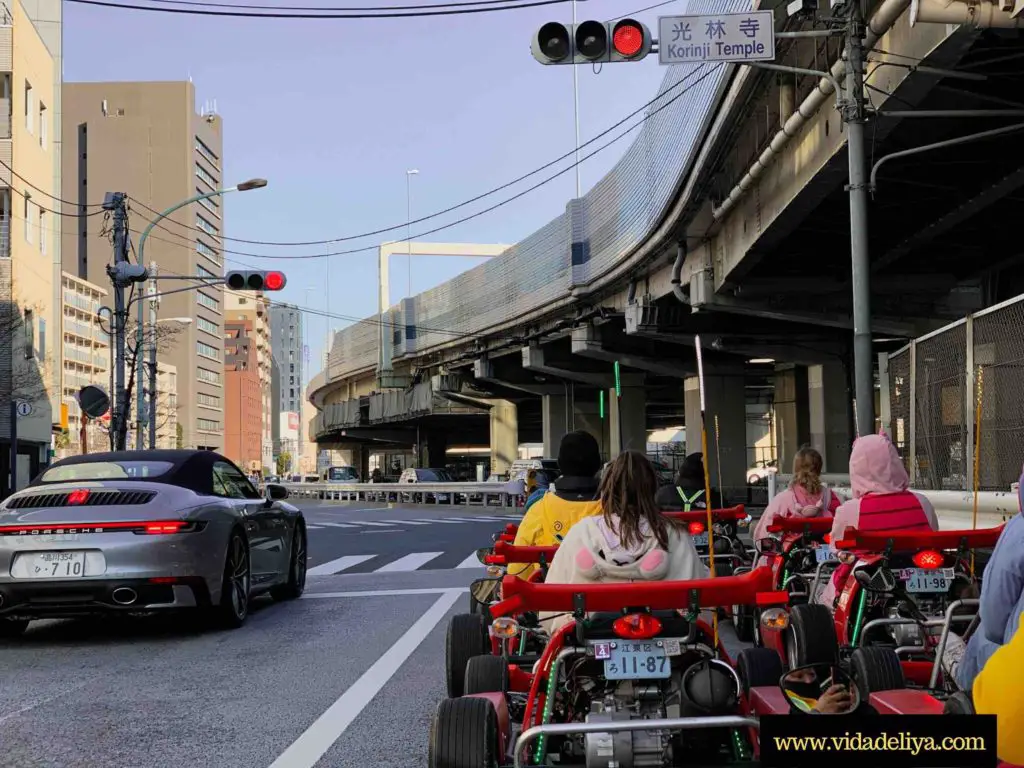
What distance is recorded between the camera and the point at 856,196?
48.4 feet

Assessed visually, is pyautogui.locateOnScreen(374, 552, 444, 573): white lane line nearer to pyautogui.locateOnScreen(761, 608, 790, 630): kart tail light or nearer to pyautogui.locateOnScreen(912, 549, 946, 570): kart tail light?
pyautogui.locateOnScreen(912, 549, 946, 570): kart tail light

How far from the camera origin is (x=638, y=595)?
390 centimetres

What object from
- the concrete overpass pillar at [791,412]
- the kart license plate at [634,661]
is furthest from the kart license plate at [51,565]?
the concrete overpass pillar at [791,412]

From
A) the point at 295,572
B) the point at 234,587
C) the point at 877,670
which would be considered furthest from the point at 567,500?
the point at 295,572

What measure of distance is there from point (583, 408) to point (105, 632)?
56149 millimetres

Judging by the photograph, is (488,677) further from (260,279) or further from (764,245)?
(260,279)

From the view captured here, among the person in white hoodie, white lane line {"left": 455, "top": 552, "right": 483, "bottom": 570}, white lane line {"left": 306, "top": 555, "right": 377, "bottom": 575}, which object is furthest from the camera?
white lane line {"left": 455, "top": 552, "right": 483, "bottom": 570}

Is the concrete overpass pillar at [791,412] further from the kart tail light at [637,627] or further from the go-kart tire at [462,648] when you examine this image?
the kart tail light at [637,627]

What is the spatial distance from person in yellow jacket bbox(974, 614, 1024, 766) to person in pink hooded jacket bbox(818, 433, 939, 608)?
411 cm

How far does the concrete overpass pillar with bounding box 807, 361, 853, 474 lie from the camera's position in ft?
137

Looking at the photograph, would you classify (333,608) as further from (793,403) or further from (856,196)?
(793,403)

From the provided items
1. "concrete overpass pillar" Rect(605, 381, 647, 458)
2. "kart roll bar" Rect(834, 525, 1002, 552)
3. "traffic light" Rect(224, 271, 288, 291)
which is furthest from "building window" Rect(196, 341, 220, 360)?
"kart roll bar" Rect(834, 525, 1002, 552)

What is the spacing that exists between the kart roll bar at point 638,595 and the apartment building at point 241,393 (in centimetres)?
18259

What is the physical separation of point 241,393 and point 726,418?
148m
